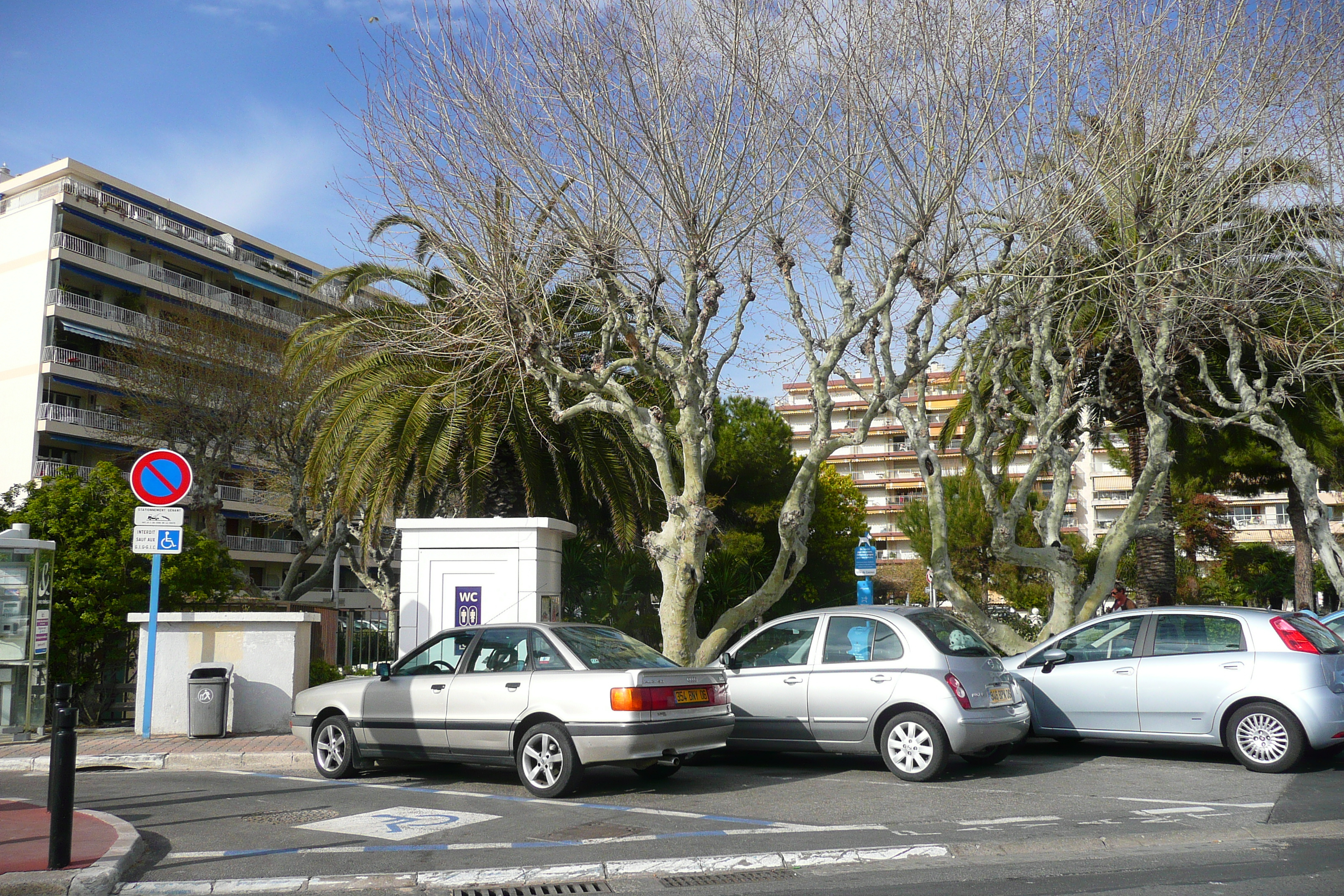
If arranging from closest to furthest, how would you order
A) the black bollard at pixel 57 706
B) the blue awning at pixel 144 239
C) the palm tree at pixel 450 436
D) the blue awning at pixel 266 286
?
the black bollard at pixel 57 706
the palm tree at pixel 450 436
the blue awning at pixel 144 239
the blue awning at pixel 266 286

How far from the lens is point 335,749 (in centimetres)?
970

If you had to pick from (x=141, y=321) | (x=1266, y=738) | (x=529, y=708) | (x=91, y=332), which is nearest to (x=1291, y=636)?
(x=1266, y=738)

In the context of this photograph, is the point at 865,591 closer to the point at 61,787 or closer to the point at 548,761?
the point at 548,761

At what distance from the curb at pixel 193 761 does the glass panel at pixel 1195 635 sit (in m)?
8.30

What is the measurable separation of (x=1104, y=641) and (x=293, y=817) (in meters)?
7.45

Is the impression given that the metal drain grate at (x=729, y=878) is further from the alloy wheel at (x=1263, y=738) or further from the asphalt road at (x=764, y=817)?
the alloy wheel at (x=1263, y=738)

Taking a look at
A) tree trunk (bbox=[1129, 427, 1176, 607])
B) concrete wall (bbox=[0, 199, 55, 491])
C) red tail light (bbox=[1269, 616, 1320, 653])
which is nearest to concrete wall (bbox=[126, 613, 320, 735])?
red tail light (bbox=[1269, 616, 1320, 653])

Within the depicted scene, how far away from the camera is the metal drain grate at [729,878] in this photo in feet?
19.0

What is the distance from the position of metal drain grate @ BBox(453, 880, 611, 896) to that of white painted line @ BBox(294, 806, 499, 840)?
1433 millimetres

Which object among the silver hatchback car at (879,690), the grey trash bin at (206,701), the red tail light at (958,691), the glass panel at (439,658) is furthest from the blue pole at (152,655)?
the red tail light at (958,691)

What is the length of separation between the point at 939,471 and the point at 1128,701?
20.3ft

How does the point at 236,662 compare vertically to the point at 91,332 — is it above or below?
below

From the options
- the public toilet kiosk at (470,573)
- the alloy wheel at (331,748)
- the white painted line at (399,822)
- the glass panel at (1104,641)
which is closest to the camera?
the white painted line at (399,822)

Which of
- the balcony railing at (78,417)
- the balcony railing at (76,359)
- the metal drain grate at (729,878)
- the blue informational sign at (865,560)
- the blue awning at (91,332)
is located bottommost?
the metal drain grate at (729,878)
